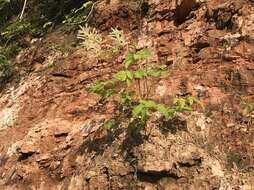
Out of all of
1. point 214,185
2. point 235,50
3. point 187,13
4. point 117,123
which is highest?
point 187,13

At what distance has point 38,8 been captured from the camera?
30.7 ft

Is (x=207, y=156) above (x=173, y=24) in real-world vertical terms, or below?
below

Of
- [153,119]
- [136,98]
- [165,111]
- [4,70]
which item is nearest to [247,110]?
[165,111]

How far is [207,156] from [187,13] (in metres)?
2.38

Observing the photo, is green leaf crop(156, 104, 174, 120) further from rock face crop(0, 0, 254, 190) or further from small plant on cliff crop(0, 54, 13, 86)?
small plant on cliff crop(0, 54, 13, 86)

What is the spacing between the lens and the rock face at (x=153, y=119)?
4.40 m

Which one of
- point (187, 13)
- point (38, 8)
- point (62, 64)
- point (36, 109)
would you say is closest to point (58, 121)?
point (36, 109)

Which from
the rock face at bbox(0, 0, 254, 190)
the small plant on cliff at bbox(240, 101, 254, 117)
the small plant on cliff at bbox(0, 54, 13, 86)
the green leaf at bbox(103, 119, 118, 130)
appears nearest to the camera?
the rock face at bbox(0, 0, 254, 190)

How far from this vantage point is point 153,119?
4891mm

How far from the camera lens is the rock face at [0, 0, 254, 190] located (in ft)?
14.4

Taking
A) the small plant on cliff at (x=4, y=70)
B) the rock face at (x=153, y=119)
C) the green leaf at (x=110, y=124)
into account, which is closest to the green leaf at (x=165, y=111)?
the rock face at (x=153, y=119)

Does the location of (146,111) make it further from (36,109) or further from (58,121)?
(36,109)

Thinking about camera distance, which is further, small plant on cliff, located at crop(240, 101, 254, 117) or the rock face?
small plant on cliff, located at crop(240, 101, 254, 117)

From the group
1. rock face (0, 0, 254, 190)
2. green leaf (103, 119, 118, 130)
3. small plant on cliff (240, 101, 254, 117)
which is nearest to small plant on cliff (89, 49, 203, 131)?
green leaf (103, 119, 118, 130)
